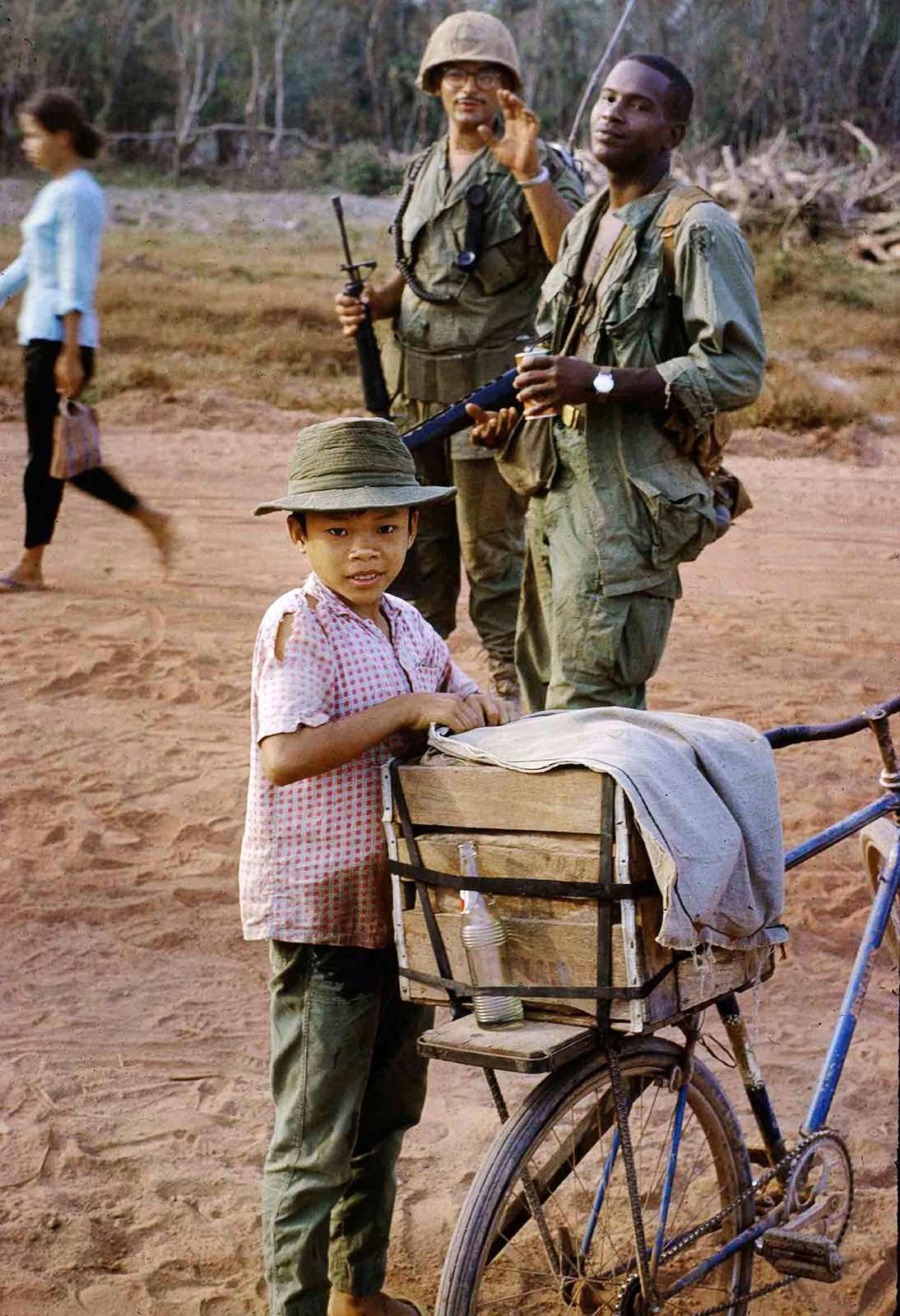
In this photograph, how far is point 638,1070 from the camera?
2.61 m

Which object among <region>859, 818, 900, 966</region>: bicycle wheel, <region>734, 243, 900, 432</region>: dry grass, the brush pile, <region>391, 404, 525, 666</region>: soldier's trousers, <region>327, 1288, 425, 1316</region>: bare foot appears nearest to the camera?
<region>327, 1288, 425, 1316</region>: bare foot

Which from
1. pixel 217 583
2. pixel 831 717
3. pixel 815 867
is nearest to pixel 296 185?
pixel 217 583

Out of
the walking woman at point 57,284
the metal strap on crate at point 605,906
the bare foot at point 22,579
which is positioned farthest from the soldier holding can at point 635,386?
the bare foot at point 22,579

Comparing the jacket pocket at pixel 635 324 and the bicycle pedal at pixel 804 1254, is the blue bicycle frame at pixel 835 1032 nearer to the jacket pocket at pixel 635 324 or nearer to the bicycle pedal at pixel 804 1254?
the bicycle pedal at pixel 804 1254

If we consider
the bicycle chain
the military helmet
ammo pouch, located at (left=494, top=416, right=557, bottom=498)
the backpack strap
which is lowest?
the bicycle chain

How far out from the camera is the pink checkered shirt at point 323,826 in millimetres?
2572

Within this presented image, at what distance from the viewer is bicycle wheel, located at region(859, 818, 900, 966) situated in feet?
10.8

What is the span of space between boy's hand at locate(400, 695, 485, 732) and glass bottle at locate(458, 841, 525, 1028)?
0.72ft

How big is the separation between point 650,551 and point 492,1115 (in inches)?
57.2

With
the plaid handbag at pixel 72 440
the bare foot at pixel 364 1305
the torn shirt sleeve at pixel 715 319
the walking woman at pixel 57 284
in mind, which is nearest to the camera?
the bare foot at pixel 364 1305

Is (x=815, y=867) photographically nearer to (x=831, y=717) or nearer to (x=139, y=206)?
(x=831, y=717)

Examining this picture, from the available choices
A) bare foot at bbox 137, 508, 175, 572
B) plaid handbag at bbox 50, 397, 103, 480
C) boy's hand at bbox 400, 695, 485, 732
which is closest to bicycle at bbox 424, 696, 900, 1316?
boy's hand at bbox 400, 695, 485, 732

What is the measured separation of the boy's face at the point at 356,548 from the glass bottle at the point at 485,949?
0.51 meters

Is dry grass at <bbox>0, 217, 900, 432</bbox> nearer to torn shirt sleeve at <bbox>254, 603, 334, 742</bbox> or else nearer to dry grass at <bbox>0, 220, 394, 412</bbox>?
dry grass at <bbox>0, 220, 394, 412</bbox>
